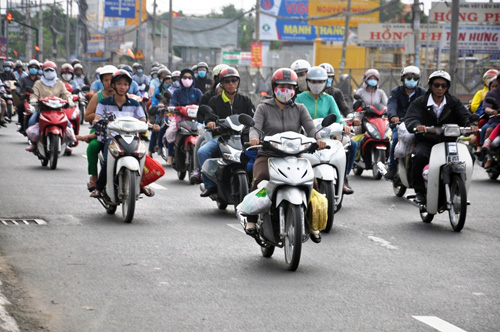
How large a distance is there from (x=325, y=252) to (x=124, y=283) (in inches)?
96.3

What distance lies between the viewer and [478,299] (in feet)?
24.6

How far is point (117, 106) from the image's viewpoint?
1195 cm

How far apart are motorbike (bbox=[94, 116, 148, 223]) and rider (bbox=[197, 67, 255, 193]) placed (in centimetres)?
127

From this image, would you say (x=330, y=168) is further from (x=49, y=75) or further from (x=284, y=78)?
(x=49, y=75)

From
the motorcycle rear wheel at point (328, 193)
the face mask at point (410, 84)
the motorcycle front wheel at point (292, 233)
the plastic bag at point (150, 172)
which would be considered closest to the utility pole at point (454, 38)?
the face mask at point (410, 84)

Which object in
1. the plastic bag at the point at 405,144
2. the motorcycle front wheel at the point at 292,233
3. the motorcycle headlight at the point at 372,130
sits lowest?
the motorcycle front wheel at the point at 292,233

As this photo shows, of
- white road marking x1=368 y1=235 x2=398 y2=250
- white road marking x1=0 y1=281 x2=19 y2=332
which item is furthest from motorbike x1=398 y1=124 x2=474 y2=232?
white road marking x1=0 y1=281 x2=19 y2=332

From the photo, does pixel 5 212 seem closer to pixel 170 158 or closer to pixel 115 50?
pixel 170 158

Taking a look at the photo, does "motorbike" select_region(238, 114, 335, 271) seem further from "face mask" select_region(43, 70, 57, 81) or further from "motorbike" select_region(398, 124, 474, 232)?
"face mask" select_region(43, 70, 57, 81)

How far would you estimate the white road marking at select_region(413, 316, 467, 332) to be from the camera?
648cm

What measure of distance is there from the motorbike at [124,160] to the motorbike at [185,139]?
4575 millimetres

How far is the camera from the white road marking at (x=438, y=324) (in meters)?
6.48

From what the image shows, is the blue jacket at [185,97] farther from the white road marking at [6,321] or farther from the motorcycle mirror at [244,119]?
the white road marking at [6,321]

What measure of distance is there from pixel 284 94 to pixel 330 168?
5.99ft
